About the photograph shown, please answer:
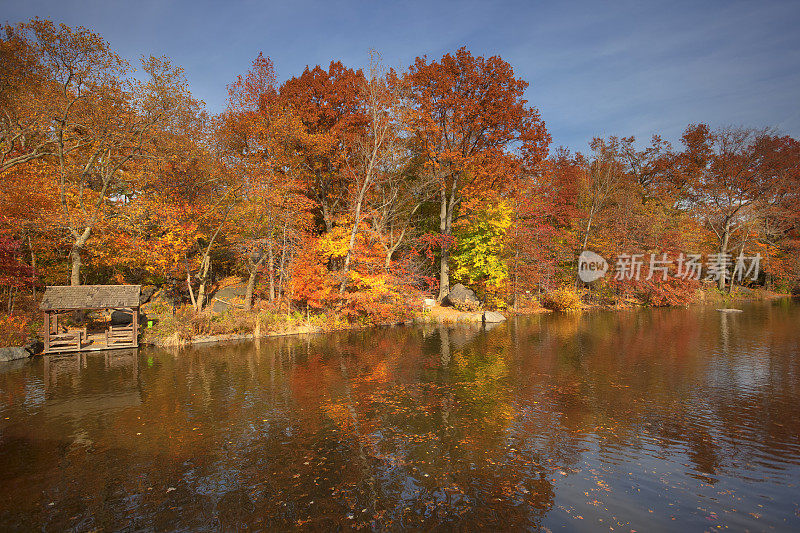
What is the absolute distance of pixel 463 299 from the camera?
31.7 meters

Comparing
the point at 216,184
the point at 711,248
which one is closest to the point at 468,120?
the point at 216,184

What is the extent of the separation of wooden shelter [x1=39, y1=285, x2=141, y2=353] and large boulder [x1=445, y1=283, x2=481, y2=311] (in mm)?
21190

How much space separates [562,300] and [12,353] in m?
35.9

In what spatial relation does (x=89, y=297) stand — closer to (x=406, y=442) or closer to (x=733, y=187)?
(x=406, y=442)

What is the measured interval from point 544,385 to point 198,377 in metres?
12.1

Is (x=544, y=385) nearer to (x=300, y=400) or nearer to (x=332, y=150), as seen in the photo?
(x=300, y=400)

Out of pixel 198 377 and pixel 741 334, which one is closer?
pixel 198 377

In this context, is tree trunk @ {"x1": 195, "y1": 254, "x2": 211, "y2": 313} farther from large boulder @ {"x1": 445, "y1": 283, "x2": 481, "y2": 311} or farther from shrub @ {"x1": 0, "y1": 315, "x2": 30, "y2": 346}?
large boulder @ {"x1": 445, "y1": 283, "x2": 481, "y2": 311}

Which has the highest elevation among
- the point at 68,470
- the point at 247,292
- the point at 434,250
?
the point at 434,250

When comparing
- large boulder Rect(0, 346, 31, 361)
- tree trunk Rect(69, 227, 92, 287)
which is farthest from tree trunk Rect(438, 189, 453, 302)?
large boulder Rect(0, 346, 31, 361)

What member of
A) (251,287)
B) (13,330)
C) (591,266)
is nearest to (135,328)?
(13,330)

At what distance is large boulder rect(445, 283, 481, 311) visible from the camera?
31.2 m

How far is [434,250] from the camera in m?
37.1

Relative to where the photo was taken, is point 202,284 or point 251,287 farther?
point 251,287
